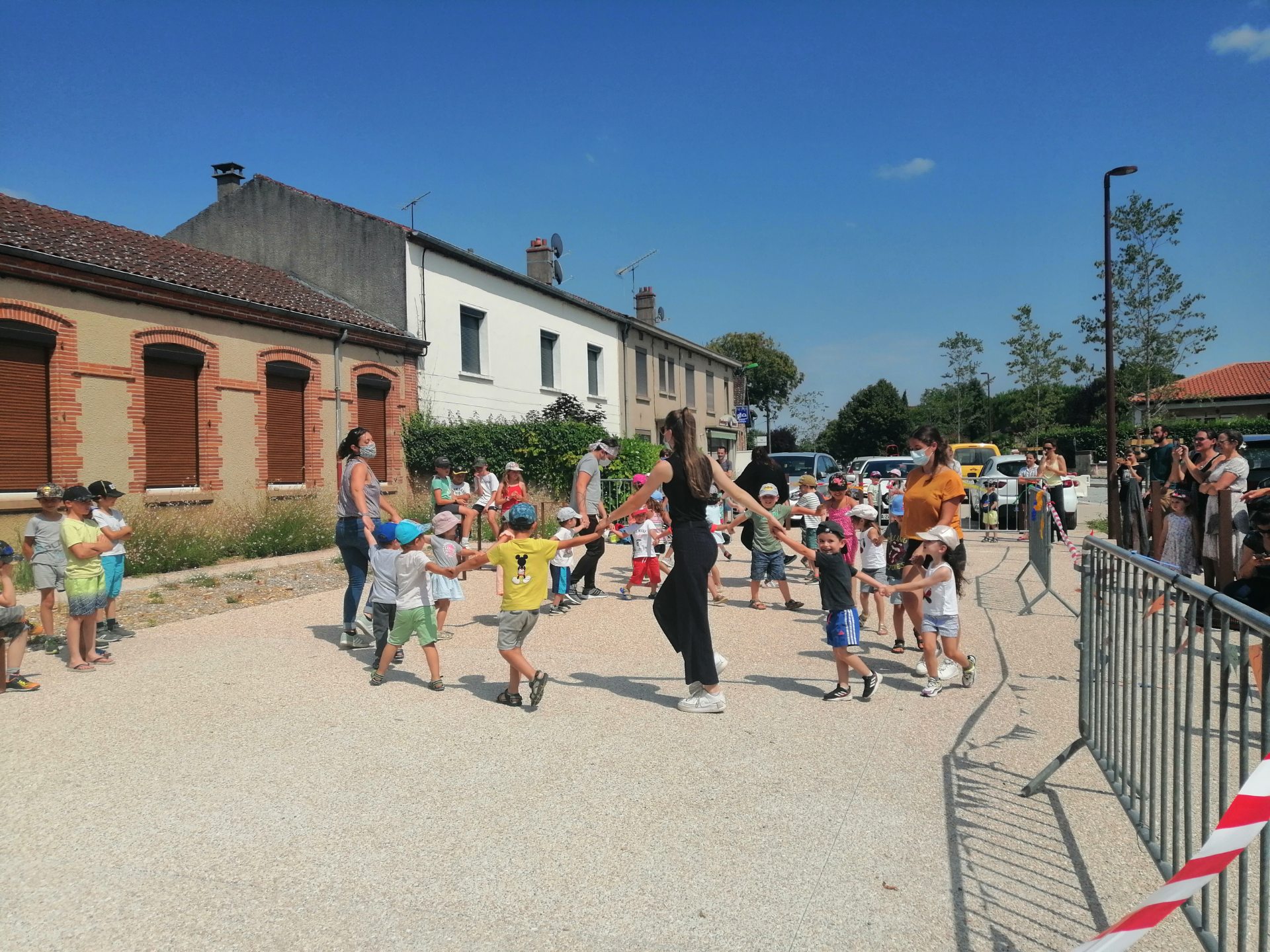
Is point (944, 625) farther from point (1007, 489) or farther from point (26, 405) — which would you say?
point (1007, 489)

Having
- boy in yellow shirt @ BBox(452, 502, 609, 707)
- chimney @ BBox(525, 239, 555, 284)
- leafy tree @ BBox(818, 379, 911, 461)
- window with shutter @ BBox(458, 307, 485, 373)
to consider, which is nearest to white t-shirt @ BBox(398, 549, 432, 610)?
boy in yellow shirt @ BBox(452, 502, 609, 707)

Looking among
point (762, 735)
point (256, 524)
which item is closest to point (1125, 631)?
point (762, 735)

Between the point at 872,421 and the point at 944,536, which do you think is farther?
the point at 872,421

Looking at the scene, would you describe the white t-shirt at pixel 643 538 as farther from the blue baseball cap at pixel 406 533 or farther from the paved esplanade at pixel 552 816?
the blue baseball cap at pixel 406 533

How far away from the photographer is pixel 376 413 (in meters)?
19.6

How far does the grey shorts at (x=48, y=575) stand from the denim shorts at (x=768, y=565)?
6.40m

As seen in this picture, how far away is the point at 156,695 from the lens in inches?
235

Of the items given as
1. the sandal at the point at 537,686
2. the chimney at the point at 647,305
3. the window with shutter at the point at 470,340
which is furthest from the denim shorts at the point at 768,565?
the chimney at the point at 647,305

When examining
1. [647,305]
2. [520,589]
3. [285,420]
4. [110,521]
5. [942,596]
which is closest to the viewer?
[520,589]

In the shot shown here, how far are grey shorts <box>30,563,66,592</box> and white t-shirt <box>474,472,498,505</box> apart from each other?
729 cm

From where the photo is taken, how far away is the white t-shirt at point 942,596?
229 inches

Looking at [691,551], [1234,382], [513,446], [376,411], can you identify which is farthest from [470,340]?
[1234,382]

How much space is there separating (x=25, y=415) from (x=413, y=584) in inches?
376

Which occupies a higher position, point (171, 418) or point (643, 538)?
point (171, 418)
